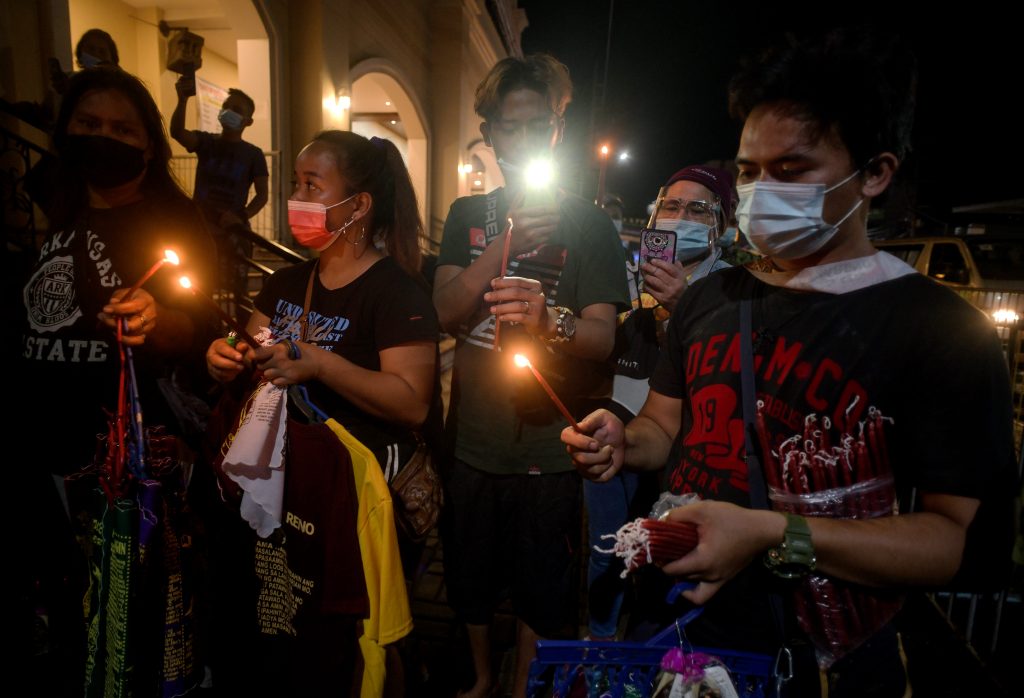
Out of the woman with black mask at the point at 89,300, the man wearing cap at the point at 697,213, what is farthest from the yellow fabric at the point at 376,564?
the man wearing cap at the point at 697,213

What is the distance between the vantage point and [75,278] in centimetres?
219

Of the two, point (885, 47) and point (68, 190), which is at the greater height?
point (68, 190)

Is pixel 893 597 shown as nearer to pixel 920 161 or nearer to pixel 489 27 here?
pixel 489 27

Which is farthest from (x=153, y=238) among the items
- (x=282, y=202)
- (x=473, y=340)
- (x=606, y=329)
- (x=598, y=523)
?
(x=282, y=202)

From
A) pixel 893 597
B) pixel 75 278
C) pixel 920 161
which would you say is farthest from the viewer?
pixel 920 161

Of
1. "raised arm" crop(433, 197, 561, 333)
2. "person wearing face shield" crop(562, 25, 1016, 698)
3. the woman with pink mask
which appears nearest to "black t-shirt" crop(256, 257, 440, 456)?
the woman with pink mask

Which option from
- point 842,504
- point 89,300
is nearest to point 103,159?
point 89,300

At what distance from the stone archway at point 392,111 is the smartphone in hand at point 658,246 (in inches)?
453

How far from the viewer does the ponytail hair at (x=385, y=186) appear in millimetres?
2354

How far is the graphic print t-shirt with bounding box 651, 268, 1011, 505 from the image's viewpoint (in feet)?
3.84

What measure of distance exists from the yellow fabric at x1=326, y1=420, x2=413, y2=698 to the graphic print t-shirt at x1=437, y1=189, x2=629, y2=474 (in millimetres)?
710

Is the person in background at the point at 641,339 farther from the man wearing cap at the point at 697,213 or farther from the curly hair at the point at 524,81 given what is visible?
the curly hair at the point at 524,81

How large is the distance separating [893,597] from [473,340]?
176 centimetres

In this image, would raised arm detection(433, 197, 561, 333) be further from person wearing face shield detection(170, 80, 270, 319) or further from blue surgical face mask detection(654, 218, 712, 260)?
person wearing face shield detection(170, 80, 270, 319)
